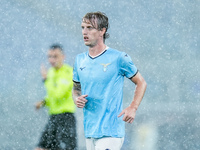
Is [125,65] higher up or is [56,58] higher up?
[125,65]

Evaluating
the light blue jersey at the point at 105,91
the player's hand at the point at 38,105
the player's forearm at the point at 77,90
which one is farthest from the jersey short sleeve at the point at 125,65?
the player's hand at the point at 38,105

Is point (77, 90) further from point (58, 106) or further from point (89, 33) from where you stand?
point (58, 106)

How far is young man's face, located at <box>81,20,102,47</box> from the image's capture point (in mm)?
4477

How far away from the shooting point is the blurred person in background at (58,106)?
19.9 feet

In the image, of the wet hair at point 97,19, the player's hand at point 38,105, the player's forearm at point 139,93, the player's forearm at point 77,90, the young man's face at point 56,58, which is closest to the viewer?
the player's forearm at point 139,93

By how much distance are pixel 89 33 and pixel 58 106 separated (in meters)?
1.81

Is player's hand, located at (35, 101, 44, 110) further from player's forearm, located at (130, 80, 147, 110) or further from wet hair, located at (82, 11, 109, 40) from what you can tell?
player's forearm, located at (130, 80, 147, 110)

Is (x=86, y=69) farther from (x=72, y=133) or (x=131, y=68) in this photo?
(x=72, y=133)

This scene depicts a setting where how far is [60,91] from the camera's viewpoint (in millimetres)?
6059

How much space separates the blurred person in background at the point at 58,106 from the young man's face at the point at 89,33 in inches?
64.4

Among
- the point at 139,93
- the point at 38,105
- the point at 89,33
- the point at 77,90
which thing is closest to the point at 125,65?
the point at 139,93

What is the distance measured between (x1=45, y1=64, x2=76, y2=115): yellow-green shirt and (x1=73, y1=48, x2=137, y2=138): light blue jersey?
156cm

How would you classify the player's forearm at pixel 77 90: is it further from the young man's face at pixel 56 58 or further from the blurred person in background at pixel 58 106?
the young man's face at pixel 56 58

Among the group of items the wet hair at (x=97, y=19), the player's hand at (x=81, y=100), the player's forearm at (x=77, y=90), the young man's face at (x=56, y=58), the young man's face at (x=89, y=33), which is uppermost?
the wet hair at (x=97, y=19)
